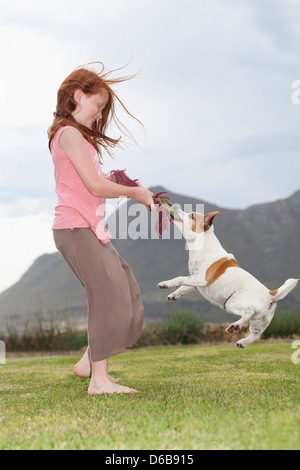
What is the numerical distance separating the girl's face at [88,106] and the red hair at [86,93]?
31mm

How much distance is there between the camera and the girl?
4.38 m

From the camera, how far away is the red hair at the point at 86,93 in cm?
457

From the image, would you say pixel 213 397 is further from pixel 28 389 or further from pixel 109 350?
pixel 28 389

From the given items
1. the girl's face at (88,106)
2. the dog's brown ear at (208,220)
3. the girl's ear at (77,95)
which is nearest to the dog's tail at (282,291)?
the dog's brown ear at (208,220)

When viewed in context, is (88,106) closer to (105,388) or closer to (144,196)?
(144,196)

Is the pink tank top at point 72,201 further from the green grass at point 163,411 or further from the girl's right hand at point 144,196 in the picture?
the green grass at point 163,411

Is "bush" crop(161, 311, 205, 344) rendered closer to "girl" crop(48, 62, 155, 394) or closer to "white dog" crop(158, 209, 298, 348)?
"girl" crop(48, 62, 155, 394)

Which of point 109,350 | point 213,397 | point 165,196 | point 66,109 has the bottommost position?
point 213,397

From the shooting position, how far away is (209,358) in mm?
7926
